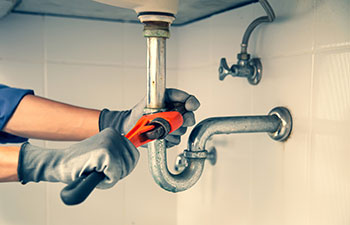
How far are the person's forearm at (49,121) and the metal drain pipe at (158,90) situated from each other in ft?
0.79

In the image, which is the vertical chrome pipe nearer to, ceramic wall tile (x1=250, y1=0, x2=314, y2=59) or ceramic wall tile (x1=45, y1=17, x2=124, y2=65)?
ceramic wall tile (x1=250, y1=0, x2=314, y2=59)

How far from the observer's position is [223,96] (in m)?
0.89

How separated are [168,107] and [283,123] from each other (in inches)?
8.4

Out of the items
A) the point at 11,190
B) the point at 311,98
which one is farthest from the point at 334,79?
the point at 11,190

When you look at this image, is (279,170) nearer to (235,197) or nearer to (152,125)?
(235,197)

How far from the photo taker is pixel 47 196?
0.99 m

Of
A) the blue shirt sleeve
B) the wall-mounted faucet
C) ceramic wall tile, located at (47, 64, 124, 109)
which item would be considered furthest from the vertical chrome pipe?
ceramic wall tile, located at (47, 64, 124, 109)

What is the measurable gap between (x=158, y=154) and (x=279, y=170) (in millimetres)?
249

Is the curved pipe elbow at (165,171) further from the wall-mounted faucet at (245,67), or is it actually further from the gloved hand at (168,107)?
the wall-mounted faucet at (245,67)

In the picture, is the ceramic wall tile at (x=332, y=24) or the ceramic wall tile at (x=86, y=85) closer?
the ceramic wall tile at (x=332, y=24)

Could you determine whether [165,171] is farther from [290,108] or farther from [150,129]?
[290,108]

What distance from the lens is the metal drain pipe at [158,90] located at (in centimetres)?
57

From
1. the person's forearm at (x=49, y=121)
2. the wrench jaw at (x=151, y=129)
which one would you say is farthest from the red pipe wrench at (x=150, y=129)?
the person's forearm at (x=49, y=121)

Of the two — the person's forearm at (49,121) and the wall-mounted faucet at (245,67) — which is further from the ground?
the wall-mounted faucet at (245,67)
